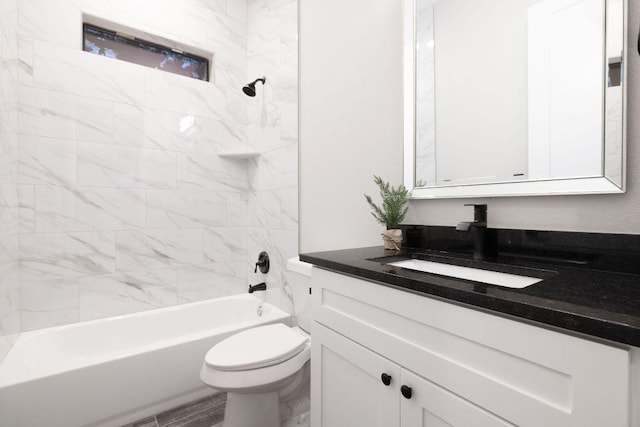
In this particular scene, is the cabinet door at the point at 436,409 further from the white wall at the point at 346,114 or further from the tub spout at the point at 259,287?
the tub spout at the point at 259,287

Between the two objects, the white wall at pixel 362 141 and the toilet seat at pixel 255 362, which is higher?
the white wall at pixel 362 141

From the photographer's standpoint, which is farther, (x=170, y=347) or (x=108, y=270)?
(x=108, y=270)

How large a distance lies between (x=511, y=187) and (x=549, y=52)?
445mm

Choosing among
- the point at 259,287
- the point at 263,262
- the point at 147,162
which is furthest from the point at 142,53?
the point at 259,287

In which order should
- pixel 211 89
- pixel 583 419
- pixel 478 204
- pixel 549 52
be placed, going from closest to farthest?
1. pixel 583 419
2. pixel 549 52
3. pixel 478 204
4. pixel 211 89

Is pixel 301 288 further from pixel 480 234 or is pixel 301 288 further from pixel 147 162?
pixel 147 162

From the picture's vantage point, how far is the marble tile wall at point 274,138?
85.9 inches

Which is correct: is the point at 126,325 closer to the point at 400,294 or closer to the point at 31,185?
the point at 31,185

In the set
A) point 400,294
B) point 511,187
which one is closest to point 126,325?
point 400,294

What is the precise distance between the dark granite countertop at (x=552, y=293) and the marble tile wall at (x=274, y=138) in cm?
129

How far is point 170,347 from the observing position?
1.70 meters

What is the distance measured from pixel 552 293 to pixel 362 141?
120 cm

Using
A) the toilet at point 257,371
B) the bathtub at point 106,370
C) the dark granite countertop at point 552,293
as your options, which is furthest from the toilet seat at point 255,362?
the dark granite countertop at point 552,293

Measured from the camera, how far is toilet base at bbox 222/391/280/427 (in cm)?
140
